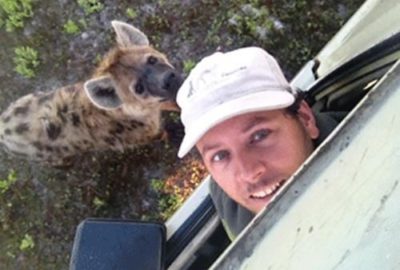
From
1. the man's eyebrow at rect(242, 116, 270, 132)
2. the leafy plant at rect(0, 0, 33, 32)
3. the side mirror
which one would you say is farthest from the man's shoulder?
the leafy plant at rect(0, 0, 33, 32)

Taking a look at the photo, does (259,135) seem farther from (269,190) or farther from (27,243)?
(27,243)

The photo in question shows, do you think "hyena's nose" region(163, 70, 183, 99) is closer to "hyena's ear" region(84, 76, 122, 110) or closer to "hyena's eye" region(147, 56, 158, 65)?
"hyena's eye" region(147, 56, 158, 65)

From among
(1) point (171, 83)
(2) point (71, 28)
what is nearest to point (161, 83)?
(1) point (171, 83)

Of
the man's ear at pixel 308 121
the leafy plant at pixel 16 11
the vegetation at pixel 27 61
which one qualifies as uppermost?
the man's ear at pixel 308 121

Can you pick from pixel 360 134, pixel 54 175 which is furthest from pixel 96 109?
pixel 360 134

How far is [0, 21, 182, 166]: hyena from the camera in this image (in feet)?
13.2

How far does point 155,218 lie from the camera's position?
4367mm

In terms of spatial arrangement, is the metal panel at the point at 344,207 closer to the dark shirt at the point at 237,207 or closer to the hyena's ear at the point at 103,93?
the dark shirt at the point at 237,207

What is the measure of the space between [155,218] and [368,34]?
2226 mm

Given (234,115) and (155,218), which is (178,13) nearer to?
(155,218)

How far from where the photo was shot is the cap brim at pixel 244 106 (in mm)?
1925

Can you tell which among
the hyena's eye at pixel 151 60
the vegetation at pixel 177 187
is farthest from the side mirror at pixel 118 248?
the vegetation at pixel 177 187

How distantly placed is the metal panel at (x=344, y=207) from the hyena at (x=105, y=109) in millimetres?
2904

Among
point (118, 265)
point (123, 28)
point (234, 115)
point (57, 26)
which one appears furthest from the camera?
point (57, 26)
